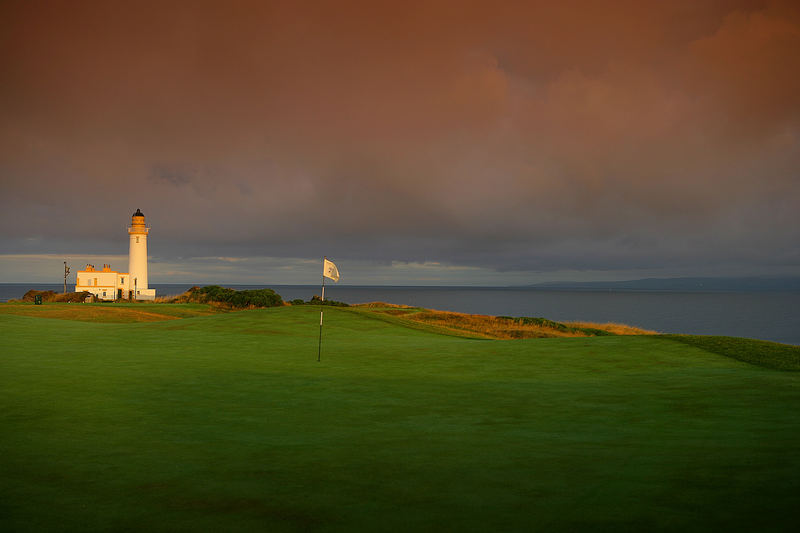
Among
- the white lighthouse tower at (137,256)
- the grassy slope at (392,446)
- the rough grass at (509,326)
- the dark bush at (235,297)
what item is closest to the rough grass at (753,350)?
the grassy slope at (392,446)

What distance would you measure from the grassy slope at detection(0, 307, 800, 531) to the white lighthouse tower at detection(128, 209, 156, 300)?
2458 inches

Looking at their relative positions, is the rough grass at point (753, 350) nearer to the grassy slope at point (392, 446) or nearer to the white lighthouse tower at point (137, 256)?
the grassy slope at point (392, 446)

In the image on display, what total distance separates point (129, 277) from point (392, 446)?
248 feet

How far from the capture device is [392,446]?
708cm

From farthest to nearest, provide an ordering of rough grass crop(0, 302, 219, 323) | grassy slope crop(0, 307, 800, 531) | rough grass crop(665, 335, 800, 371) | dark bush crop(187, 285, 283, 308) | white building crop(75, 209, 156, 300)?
white building crop(75, 209, 156, 300), dark bush crop(187, 285, 283, 308), rough grass crop(0, 302, 219, 323), rough grass crop(665, 335, 800, 371), grassy slope crop(0, 307, 800, 531)

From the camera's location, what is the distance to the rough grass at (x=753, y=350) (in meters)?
15.7

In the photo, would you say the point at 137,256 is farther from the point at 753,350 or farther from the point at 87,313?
the point at 753,350

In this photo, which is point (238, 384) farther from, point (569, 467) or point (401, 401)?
point (569, 467)

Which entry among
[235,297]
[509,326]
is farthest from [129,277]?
[509,326]

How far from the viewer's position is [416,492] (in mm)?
5379

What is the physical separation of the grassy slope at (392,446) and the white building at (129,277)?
62.6 meters

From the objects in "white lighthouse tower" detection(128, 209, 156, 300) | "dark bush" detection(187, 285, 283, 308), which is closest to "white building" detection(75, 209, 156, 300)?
"white lighthouse tower" detection(128, 209, 156, 300)

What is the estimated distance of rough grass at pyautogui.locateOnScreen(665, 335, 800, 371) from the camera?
51.5 ft

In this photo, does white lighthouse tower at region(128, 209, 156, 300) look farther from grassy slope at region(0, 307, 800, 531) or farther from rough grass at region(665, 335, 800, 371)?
rough grass at region(665, 335, 800, 371)
